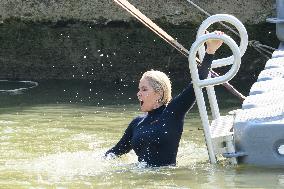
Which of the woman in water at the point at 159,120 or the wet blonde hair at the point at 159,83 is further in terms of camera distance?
the wet blonde hair at the point at 159,83

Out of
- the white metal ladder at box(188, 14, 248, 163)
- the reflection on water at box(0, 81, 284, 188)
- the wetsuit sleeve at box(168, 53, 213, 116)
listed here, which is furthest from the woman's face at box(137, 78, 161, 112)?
the reflection on water at box(0, 81, 284, 188)

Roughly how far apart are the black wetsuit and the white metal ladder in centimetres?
10

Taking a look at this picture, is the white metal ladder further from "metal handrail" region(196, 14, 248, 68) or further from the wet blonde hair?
the wet blonde hair

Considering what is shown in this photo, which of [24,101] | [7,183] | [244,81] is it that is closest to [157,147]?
[7,183]

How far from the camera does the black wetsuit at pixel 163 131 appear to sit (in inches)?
277

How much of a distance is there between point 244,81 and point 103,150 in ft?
15.7

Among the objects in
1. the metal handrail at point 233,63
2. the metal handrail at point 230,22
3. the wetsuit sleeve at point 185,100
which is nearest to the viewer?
the metal handrail at point 233,63

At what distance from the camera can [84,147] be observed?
8.72 m

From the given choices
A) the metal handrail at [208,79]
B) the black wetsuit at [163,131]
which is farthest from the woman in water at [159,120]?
the metal handrail at [208,79]

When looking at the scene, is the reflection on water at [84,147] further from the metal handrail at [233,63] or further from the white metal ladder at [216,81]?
the metal handrail at [233,63]

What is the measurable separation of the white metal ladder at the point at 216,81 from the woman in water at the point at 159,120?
0.11 metres

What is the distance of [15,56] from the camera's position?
44.9ft

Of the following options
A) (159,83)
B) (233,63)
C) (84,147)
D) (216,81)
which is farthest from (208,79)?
(84,147)

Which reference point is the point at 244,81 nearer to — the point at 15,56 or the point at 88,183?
the point at 15,56
